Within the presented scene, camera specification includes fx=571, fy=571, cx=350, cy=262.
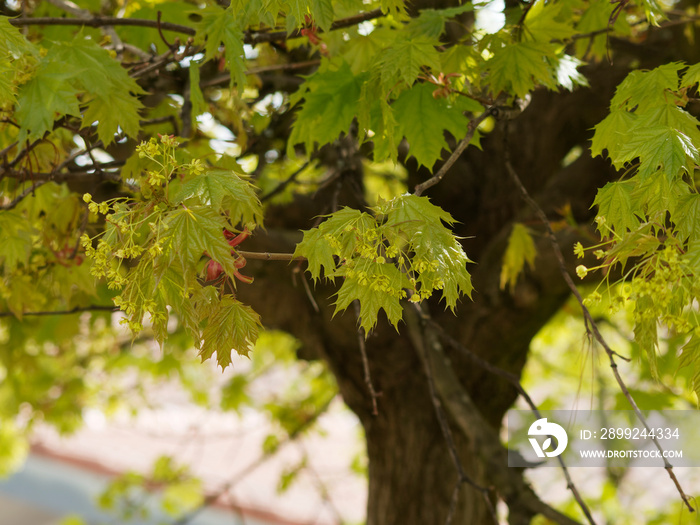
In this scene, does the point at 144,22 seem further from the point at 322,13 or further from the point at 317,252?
the point at 317,252

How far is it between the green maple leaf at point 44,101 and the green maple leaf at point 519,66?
1.10 meters

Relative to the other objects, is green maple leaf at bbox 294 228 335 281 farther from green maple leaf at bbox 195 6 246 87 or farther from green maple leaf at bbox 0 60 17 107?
green maple leaf at bbox 0 60 17 107

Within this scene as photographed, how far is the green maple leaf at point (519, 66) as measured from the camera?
1.57 m

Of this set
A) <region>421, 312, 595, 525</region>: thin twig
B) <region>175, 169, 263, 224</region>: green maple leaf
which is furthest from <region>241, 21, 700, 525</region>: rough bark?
<region>175, 169, 263, 224</region>: green maple leaf

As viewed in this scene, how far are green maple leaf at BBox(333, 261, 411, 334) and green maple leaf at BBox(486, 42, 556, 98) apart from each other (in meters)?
0.76

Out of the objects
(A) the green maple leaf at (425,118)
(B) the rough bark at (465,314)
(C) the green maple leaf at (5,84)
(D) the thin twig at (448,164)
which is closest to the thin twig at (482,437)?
(B) the rough bark at (465,314)

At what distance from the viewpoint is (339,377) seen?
292 centimetres

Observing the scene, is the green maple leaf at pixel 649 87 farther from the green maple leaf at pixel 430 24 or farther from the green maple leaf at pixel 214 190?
the green maple leaf at pixel 214 190

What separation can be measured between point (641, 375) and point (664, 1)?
7.21 ft

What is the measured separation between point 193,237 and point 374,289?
363 mm

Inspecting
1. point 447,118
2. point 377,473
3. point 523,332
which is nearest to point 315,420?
point 377,473

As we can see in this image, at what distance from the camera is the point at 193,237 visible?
110cm

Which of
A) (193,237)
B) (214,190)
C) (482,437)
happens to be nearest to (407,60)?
(214,190)

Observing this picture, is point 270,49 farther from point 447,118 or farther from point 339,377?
point 339,377
